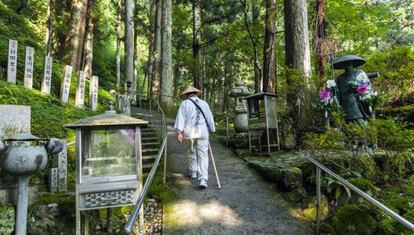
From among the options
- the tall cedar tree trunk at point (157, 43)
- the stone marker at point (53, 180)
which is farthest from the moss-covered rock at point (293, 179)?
the tall cedar tree trunk at point (157, 43)

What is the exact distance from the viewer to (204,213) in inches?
196

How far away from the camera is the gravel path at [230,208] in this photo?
4574 mm

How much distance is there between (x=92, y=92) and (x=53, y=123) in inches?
124

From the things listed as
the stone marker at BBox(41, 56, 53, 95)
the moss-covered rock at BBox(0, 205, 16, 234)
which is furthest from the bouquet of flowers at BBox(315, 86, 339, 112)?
the stone marker at BBox(41, 56, 53, 95)

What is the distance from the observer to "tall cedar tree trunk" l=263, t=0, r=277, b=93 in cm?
984

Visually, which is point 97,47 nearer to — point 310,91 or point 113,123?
point 310,91

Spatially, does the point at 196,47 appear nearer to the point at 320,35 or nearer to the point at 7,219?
the point at 320,35

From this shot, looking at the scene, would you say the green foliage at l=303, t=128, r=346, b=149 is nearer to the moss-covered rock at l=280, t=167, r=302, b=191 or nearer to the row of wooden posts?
the moss-covered rock at l=280, t=167, r=302, b=191

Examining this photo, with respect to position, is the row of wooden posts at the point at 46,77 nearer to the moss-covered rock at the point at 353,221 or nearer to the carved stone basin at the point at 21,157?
the carved stone basin at the point at 21,157

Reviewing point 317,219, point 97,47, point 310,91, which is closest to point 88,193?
point 317,219

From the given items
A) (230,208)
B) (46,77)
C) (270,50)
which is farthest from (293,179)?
(46,77)

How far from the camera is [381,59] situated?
950 cm

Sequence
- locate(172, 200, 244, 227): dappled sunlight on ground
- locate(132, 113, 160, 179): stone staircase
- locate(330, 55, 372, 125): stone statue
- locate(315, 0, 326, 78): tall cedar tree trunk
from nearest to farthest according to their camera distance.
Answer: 1. locate(172, 200, 244, 227): dappled sunlight on ground
2. locate(330, 55, 372, 125): stone statue
3. locate(132, 113, 160, 179): stone staircase
4. locate(315, 0, 326, 78): tall cedar tree trunk

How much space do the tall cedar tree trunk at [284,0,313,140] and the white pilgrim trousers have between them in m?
2.74
